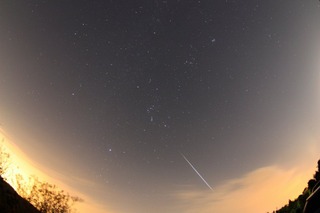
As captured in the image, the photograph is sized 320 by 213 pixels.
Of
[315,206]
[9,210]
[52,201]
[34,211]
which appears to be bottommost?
[315,206]

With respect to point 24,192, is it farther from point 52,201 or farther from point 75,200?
point 75,200

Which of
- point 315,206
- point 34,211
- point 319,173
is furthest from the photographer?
point 34,211

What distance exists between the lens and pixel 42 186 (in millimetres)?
47719

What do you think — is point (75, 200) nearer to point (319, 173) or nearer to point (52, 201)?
point (52, 201)

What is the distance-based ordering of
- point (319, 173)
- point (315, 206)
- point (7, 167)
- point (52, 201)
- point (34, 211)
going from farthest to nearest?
point (52, 201) < point (7, 167) < point (34, 211) < point (319, 173) < point (315, 206)

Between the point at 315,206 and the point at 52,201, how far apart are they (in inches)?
1915

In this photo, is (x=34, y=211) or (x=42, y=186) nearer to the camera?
(x=34, y=211)

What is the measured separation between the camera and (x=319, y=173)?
24.4 metres

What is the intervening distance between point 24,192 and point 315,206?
1998 inches

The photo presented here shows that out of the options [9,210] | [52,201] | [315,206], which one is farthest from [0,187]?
[315,206]

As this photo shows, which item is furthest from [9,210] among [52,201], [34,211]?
[52,201]

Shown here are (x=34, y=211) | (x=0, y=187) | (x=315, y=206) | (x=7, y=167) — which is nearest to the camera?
(x=315, y=206)

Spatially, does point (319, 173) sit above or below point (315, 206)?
above

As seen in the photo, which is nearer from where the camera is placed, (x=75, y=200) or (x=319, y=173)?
(x=319, y=173)
